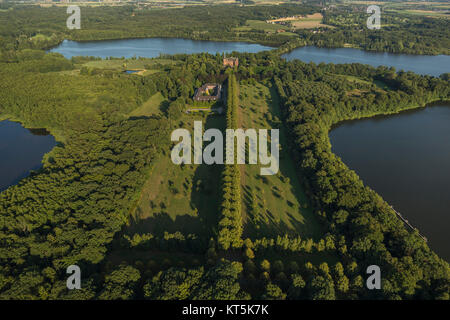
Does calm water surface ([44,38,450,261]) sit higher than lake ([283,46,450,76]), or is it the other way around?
lake ([283,46,450,76])

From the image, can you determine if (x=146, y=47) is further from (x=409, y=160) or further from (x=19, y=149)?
(x=409, y=160)

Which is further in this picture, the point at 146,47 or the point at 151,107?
the point at 146,47

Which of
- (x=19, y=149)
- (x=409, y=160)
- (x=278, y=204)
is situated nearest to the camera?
(x=278, y=204)

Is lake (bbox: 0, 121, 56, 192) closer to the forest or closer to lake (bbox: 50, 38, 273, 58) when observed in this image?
the forest

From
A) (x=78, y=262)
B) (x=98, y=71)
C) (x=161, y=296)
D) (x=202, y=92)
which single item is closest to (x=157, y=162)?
(x=78, y=262)

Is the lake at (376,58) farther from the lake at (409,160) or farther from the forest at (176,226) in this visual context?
the forest at (176,226)

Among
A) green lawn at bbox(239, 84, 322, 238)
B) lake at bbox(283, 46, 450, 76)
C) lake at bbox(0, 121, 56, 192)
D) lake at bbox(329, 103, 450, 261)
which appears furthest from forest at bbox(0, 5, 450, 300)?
lake at bbox(283, 46, 450, 76)

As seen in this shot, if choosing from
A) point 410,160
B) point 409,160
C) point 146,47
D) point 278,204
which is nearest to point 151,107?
point 278,204

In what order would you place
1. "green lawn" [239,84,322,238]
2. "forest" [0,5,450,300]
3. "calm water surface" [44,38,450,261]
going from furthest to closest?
"calm water surface" [44,38,450,261] < "green lawn" [239,84,322,238] < "forest" [0,5,450,300]
